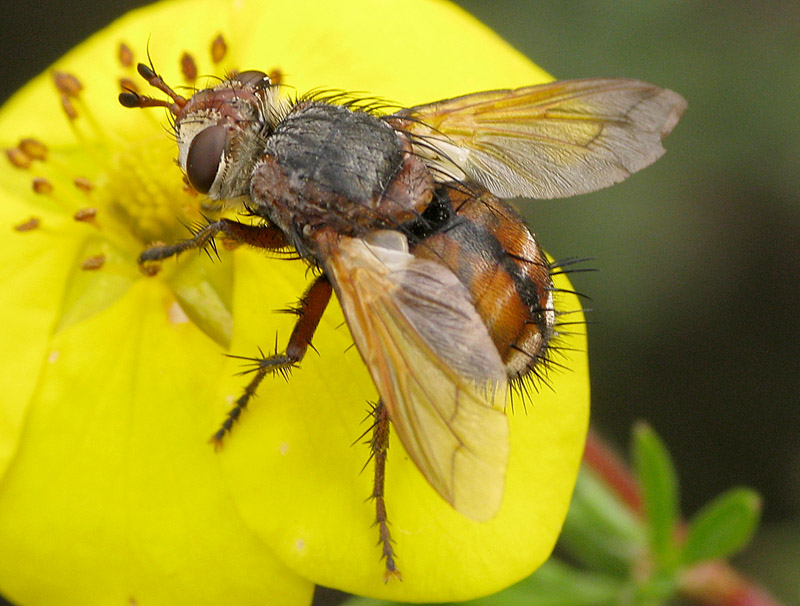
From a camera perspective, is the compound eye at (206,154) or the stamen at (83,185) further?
the stamen at (83,185)

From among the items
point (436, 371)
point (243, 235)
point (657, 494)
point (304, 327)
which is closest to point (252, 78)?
point (243, 235)

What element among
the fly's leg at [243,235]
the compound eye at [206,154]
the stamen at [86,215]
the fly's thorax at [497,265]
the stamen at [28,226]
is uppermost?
the fly's thorax at [497,265]

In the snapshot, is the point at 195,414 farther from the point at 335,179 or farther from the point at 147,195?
the point at 335,179

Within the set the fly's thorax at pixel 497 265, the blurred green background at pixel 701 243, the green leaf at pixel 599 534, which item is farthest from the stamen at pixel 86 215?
the blurred green background at pixel 701 243

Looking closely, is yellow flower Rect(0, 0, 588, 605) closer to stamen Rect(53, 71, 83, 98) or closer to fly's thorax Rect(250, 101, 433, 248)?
stamen Rect(53, 71, 83, 98)

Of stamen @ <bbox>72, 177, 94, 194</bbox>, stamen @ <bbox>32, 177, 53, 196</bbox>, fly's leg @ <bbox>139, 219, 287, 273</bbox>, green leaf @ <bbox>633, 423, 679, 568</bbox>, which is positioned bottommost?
green leaf @ <bbox>633, 423, 679, 568</bbox>

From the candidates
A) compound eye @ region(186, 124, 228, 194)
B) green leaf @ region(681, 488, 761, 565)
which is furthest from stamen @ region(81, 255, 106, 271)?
green leaf @ region(681, 488, 761, 565)

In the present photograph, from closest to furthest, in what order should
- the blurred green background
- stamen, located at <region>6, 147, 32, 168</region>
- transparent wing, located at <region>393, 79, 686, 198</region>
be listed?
transparent wing, located at <region>393, 79, 686, 198</region> → stamen, located at <region>6, 147, 32, 168</region> → the blurred green background

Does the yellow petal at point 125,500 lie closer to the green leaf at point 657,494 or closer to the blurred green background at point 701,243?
the green leaf at point 657,494
